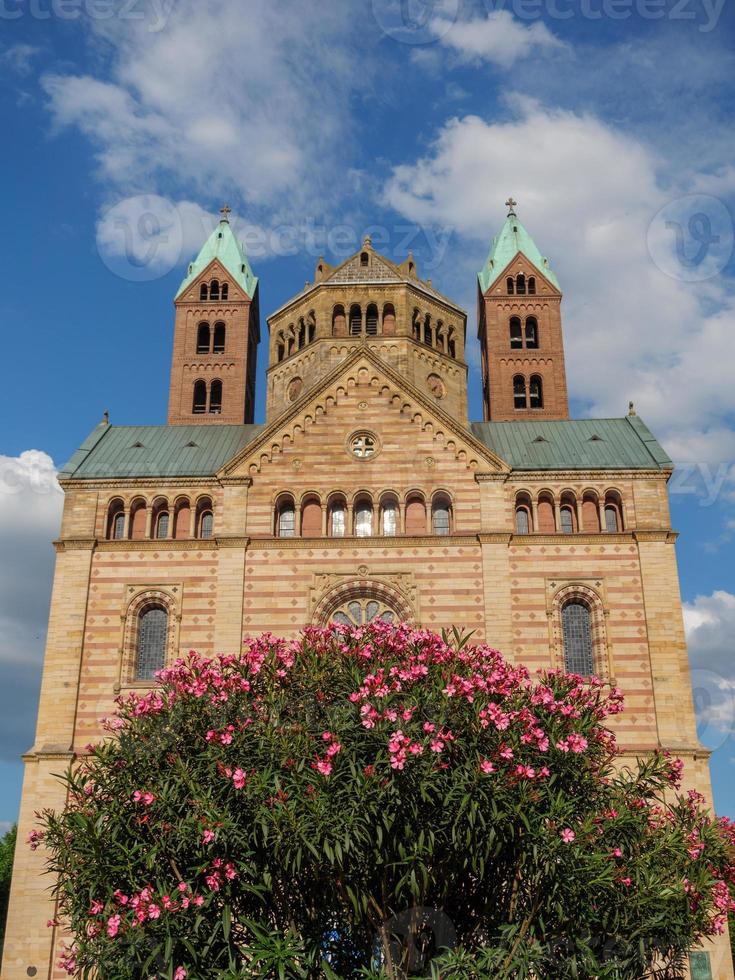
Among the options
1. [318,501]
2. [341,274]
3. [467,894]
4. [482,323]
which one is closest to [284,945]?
[467,894]

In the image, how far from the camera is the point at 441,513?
140 feet

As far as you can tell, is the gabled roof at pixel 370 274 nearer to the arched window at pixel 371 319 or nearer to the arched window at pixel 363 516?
the arched window at pixel 371 319

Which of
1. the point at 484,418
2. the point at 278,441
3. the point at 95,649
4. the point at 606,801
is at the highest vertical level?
the point at 484,418

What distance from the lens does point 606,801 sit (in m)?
22.8

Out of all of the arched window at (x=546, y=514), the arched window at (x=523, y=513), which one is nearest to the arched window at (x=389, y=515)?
the arched window at (x=523, y=513)

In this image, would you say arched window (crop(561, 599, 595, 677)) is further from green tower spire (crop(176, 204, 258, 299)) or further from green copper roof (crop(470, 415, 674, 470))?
green tower spire (crop(176, 204, 258, 299))

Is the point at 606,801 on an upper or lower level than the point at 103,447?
lower

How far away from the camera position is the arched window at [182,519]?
42812mm

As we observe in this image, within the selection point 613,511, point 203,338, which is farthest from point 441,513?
point 203,338

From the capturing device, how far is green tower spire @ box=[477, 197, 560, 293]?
62.5m

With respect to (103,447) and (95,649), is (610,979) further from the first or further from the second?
(103,447)

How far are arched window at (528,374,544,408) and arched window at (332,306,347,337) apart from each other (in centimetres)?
1248

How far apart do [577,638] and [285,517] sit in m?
13.2

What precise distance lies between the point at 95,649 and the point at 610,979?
1010 inches
